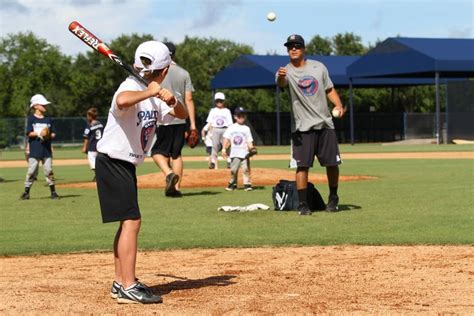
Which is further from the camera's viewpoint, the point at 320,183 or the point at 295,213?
the point at 320,183

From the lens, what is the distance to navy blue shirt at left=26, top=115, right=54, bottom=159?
16.4m

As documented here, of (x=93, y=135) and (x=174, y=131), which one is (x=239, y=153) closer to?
(x=174, y=131)

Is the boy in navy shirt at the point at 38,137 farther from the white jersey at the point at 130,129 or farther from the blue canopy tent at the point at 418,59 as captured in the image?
the blue canopy tent at the point at 418,59

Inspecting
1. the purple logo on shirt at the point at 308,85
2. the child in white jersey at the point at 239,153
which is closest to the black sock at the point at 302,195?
the purple logo on shirt at the point at 308,85

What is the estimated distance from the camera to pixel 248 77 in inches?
2167

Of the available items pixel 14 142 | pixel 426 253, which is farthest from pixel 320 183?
pixel 14 142

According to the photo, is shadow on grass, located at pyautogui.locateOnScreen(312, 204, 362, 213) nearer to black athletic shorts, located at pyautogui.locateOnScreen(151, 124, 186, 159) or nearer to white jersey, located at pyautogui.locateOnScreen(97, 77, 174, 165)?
black athletic shorts, located at pyautogui.locateOnScreen(151, 124, 186, 159)

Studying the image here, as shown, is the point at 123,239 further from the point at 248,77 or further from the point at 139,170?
the point at 248,77

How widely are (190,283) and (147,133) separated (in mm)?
1446

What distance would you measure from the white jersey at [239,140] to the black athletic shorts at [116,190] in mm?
10827

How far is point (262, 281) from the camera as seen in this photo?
795 cm

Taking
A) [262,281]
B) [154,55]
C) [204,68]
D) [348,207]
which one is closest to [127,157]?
[154,55]

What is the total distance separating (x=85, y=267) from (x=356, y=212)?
539 centimetres

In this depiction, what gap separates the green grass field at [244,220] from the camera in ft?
34.7
